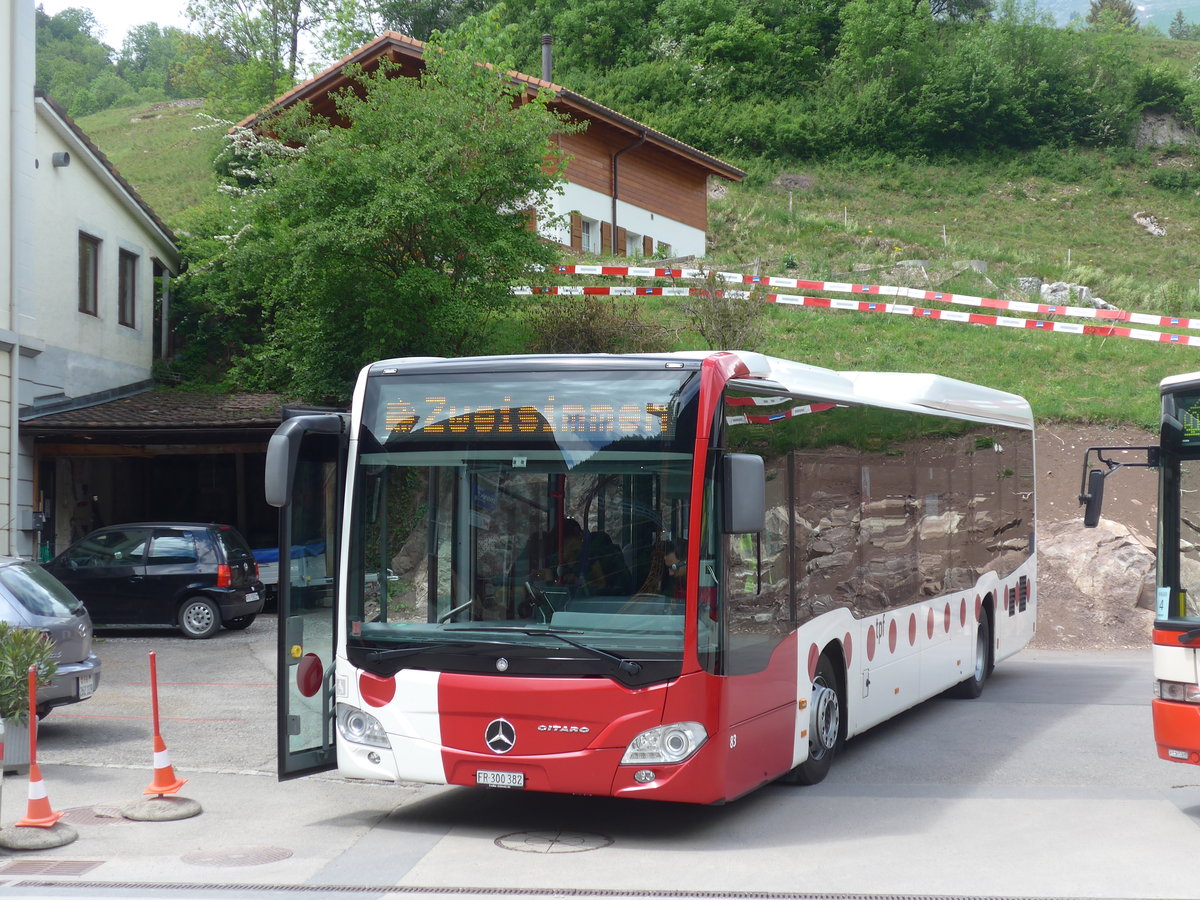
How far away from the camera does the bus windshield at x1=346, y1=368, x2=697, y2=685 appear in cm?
737

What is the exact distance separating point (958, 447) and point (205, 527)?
12432mm

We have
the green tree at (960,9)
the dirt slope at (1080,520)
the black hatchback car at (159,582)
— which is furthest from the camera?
the green tree at (960,9)

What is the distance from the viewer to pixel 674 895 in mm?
6383

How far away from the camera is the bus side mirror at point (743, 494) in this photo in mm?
7234

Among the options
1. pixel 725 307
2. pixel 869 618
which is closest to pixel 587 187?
pixel 725 307

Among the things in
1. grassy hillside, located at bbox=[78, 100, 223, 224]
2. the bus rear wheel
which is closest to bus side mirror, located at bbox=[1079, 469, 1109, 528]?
the bus rear wheel

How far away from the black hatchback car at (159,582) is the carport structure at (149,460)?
3367 millimetres

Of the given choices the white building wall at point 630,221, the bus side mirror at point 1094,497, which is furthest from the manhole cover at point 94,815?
the white building wall at point 630,221

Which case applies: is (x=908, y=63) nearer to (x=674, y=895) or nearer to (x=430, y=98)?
(x=430, y=98)

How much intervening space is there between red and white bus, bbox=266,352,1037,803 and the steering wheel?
1cm

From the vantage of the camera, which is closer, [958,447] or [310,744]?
[310,744]

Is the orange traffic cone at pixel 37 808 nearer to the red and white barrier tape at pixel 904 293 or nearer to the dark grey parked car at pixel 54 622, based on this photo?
the dark grey parked car at pixel 54 622

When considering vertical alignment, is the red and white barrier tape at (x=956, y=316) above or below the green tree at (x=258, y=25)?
below

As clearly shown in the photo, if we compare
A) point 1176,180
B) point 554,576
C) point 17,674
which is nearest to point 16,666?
point 17,674
